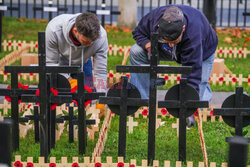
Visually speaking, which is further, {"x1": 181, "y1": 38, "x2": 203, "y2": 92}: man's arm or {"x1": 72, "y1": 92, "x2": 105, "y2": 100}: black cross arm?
{"x1": 181, "y1": 38, "x2": 203, "y2": 92}: man's arm

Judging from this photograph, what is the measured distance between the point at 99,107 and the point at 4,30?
7.24 meters

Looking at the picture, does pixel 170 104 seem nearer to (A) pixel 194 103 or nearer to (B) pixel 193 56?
(A) pixel 194 103

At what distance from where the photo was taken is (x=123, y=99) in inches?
159

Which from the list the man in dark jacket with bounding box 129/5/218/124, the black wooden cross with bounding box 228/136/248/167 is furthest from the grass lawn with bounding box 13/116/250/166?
the black wooden cross with bounding box 228/136/248/167

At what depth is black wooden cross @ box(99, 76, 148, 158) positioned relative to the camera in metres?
4.03

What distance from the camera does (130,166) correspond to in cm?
387

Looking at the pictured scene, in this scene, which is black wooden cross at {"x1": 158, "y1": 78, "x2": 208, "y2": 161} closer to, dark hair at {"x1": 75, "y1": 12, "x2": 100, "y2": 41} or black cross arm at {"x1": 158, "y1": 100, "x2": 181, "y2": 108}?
black cross arm at {"x1": 158, "y1": 100, "x2": 181, "y2": 108}

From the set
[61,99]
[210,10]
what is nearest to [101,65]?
[61,99]

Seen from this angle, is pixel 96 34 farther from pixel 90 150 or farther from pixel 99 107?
pixel 99 107

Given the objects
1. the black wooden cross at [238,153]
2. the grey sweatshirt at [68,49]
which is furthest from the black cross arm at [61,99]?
the black wooden cross at [238,153]

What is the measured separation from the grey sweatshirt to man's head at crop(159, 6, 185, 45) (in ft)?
2.35

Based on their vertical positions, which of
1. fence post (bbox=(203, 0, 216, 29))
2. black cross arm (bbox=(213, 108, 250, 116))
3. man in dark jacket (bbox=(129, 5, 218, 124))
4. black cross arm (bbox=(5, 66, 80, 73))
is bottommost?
black cross arm (bbox=(213, 108, 250, 116))

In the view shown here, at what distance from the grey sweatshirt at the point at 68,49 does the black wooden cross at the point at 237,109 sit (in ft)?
4.91

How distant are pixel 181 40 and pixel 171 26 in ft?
1.23
